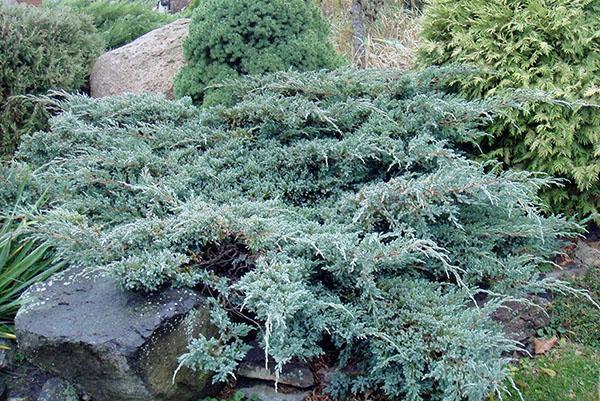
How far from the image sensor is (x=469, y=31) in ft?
13.8

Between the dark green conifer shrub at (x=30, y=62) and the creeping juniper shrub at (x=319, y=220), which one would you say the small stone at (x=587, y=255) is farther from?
the dark green conifer shrub at (x=30, y=62)

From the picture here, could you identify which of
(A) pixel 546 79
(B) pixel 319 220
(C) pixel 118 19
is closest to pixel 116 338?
(B) pixel 319 220

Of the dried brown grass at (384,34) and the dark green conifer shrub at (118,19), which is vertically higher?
the dark green conifer shrub at (118,19)

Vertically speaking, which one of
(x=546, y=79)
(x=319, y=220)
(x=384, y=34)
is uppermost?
(x=546, y=79)

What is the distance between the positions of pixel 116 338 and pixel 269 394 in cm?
79

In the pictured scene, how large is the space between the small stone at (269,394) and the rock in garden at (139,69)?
136 inches

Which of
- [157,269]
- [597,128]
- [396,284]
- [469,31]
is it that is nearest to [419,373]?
[396,284]

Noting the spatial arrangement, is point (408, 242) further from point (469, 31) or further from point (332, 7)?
point (332, 7)

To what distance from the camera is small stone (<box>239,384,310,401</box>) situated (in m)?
2.83

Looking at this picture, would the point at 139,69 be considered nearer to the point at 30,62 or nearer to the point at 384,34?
the point at 30,62

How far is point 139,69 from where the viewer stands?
561 cm

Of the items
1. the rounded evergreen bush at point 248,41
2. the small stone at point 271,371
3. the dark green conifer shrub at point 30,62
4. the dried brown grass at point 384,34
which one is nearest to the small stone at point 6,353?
the small stone at point 271,371

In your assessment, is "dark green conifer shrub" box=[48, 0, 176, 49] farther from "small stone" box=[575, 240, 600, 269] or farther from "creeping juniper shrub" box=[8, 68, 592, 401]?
"small stone" box=[575, 240, 600, 269]

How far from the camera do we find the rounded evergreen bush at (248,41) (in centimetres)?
454
